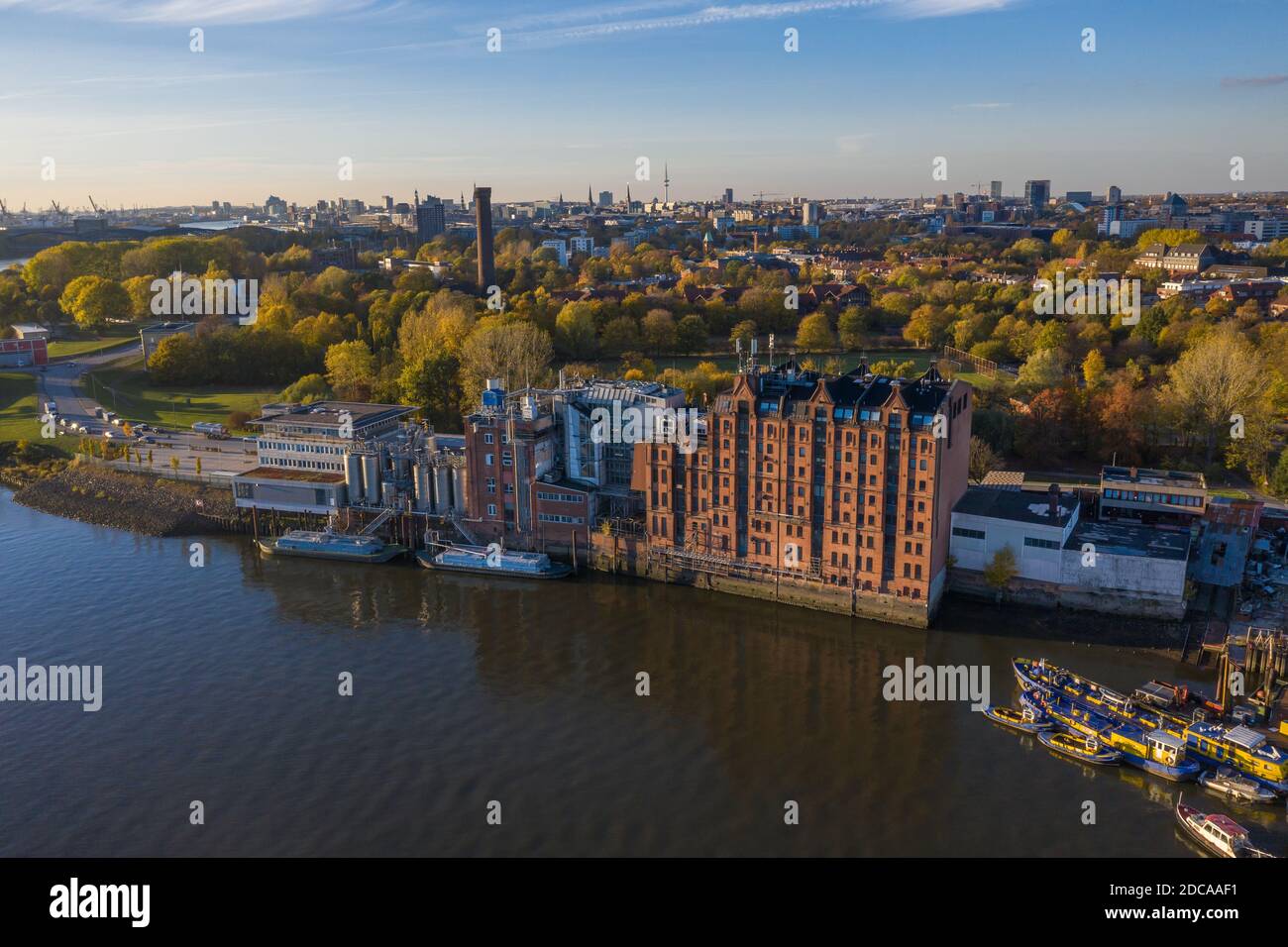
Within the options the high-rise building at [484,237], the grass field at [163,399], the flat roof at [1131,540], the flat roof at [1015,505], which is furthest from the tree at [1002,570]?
the high-rise building at [484,237]

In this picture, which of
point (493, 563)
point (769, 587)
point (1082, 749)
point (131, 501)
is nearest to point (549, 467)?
point (493, 563)

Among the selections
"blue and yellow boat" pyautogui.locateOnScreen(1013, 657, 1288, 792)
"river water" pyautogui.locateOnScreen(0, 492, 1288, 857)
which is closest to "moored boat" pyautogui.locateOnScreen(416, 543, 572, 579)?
"river water" pyautogui.locateOnScreen(0, 492, 1288, 857)

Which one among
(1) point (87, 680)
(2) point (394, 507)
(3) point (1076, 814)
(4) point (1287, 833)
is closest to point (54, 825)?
(1) point (87, 680)

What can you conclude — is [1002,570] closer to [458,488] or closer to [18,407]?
[458,488]

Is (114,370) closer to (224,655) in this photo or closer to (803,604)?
(224,655)

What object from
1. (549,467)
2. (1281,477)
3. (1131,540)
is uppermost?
(549,467)

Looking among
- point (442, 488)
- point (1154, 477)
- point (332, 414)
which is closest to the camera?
point (1154, 477)
